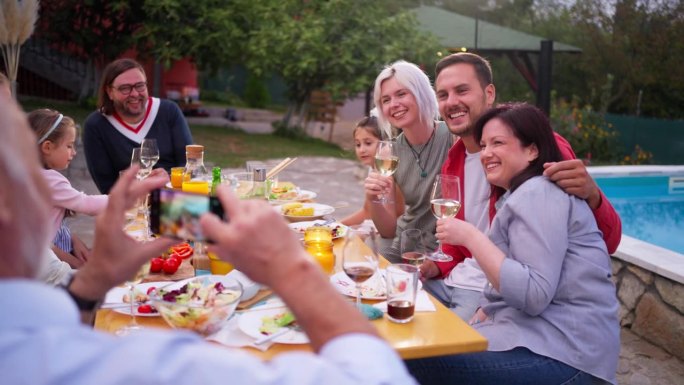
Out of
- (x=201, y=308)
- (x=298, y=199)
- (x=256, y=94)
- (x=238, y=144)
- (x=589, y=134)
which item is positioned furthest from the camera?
(x=256, y=94)

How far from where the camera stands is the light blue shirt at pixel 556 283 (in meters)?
2.17

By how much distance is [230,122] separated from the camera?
58.7 feet

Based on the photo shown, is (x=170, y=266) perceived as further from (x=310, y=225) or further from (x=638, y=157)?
(x=638, y=157)

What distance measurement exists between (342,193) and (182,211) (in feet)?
25.1

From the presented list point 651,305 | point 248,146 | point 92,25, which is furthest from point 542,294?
point 92,25

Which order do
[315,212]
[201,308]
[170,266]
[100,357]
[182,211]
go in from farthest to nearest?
[315,212], [170,266], [201,308], [182,211], [100,357]

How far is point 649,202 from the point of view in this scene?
7.79 metres

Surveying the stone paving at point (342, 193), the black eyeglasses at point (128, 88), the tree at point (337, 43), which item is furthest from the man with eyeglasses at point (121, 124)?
the tree at point (337, 43)

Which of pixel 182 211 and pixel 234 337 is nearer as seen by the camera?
pixel 182 211

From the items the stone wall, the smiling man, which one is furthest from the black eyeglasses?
the stone wall

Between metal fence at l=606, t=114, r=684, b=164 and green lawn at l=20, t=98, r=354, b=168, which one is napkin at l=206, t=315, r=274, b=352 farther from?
metal fence at l=606, t=114, r=684, b=164

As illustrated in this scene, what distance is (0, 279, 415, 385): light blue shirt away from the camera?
80 centimetres

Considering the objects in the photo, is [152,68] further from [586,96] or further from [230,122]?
[586,96]

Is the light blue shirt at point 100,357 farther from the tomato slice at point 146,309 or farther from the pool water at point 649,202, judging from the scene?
the pool water at point 649,202
